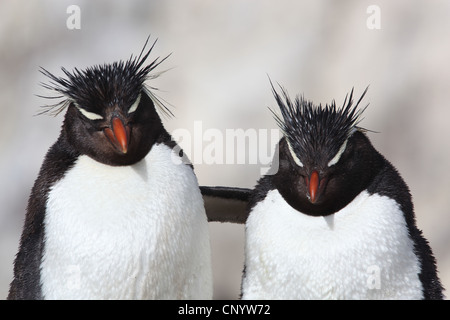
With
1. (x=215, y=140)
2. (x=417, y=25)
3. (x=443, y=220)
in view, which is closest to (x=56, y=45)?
(x=215, y=140)

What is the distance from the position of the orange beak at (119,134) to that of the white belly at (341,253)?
1.52 feet

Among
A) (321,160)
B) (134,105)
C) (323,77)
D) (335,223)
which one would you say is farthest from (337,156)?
(323,77)

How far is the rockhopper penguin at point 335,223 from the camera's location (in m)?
1.91

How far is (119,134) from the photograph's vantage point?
6.38ft

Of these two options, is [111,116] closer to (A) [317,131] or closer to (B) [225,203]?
(A) [317,131]

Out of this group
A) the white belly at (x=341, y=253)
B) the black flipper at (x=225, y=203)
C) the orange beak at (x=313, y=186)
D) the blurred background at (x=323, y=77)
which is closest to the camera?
the orange beak at (x=313, y=186)

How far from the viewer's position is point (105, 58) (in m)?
4.05

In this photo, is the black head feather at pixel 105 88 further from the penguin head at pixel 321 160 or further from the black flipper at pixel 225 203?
the black flipper at pixel 225 203

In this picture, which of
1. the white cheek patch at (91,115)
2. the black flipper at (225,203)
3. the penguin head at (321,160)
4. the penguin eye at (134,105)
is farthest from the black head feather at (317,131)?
the black flipper at (225,203)

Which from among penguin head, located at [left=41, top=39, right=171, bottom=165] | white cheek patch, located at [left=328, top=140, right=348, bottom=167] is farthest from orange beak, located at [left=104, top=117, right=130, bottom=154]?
white cheek patch, located at [left=328, top=140, right=348, bottom=167]

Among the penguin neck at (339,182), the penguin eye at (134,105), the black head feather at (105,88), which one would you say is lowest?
the penguin neck at (339,182)

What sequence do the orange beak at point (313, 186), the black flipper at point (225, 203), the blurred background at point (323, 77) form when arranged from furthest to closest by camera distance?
the blurred background at point (323, 77) < the black flipper at point (225, 203) < the orange beak at point (313, 186)

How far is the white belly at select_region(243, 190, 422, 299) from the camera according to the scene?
193 centimetres

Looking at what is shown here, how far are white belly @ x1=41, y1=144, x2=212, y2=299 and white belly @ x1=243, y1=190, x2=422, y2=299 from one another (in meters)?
0.26
